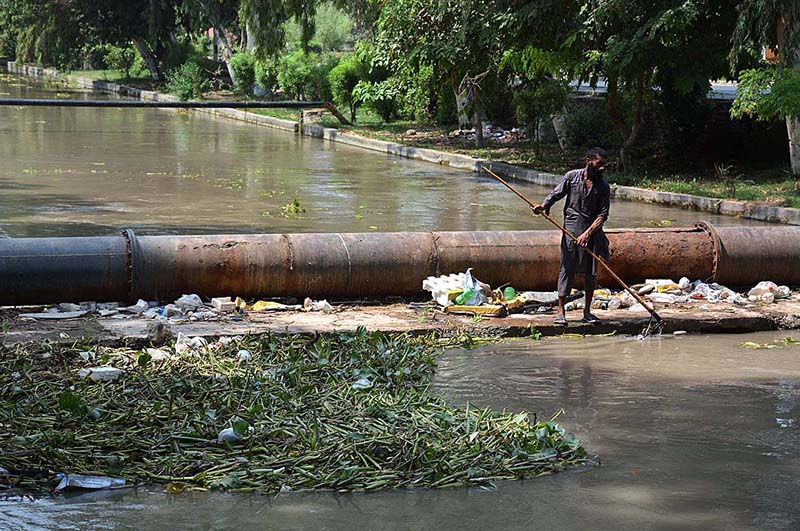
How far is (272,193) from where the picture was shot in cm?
1844

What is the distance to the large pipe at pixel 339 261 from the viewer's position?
945 cm

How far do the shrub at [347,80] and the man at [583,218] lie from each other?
23480mm

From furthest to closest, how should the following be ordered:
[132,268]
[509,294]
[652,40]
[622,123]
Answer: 1. [622,123]
2. [652,40]
3. [509,294]
4. [132,268]

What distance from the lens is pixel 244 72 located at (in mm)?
42188

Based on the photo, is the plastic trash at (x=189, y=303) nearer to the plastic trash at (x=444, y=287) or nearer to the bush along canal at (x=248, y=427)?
the bush along canal at (x=248, y=427)

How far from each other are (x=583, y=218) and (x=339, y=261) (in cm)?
218

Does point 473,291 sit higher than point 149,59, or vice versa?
point 149,59

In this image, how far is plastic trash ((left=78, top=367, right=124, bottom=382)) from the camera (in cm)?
747

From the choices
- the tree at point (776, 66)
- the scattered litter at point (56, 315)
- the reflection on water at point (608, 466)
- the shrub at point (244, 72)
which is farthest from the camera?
the shrub at point (244, 72)

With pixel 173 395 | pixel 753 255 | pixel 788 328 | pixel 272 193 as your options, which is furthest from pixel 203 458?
pixel 272 193

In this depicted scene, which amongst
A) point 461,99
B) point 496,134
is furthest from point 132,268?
point 496,134

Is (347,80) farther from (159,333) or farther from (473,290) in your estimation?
(159,333)

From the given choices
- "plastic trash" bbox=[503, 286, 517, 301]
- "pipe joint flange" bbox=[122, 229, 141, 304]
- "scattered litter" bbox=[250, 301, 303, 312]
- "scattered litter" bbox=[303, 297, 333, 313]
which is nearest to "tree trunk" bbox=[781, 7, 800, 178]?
"plastic trash" bbox=[503, 286, 517, 301]

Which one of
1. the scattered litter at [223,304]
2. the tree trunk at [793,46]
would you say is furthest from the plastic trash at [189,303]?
the tree trunk at [793,46]
